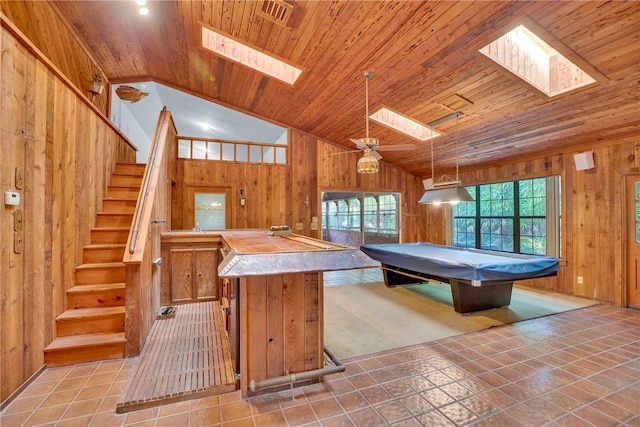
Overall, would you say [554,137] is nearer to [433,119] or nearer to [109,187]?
[433,119]

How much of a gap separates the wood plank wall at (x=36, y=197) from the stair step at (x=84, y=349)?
0.08 metres

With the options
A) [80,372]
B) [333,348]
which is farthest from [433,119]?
[80,372]

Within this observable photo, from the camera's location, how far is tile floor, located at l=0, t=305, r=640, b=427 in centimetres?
182

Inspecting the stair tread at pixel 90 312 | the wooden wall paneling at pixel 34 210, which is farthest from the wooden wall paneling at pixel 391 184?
the wooden wall paneling at pixel 34 210

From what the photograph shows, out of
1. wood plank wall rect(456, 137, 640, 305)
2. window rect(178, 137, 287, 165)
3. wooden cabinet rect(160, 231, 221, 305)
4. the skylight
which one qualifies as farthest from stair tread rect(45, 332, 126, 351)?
wood plank wall rect(456, 137, 640, 305)

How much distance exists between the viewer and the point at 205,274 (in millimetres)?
4098

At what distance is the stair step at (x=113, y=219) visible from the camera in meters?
3.55

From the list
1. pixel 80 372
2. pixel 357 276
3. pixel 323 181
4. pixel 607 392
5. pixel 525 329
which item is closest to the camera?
pixel 607 392

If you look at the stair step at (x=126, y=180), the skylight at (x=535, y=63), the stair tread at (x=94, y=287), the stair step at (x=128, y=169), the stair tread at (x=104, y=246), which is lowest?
the stair tread at (x=94, y=287)

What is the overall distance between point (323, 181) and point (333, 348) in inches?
180

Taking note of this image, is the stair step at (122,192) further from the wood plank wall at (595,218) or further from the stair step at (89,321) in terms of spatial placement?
the wood plank wall at (595,218)

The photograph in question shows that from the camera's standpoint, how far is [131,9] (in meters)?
3.66

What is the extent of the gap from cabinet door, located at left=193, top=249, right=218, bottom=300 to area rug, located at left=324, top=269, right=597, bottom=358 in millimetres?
1678

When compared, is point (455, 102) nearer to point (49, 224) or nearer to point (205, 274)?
point (205, 274)
